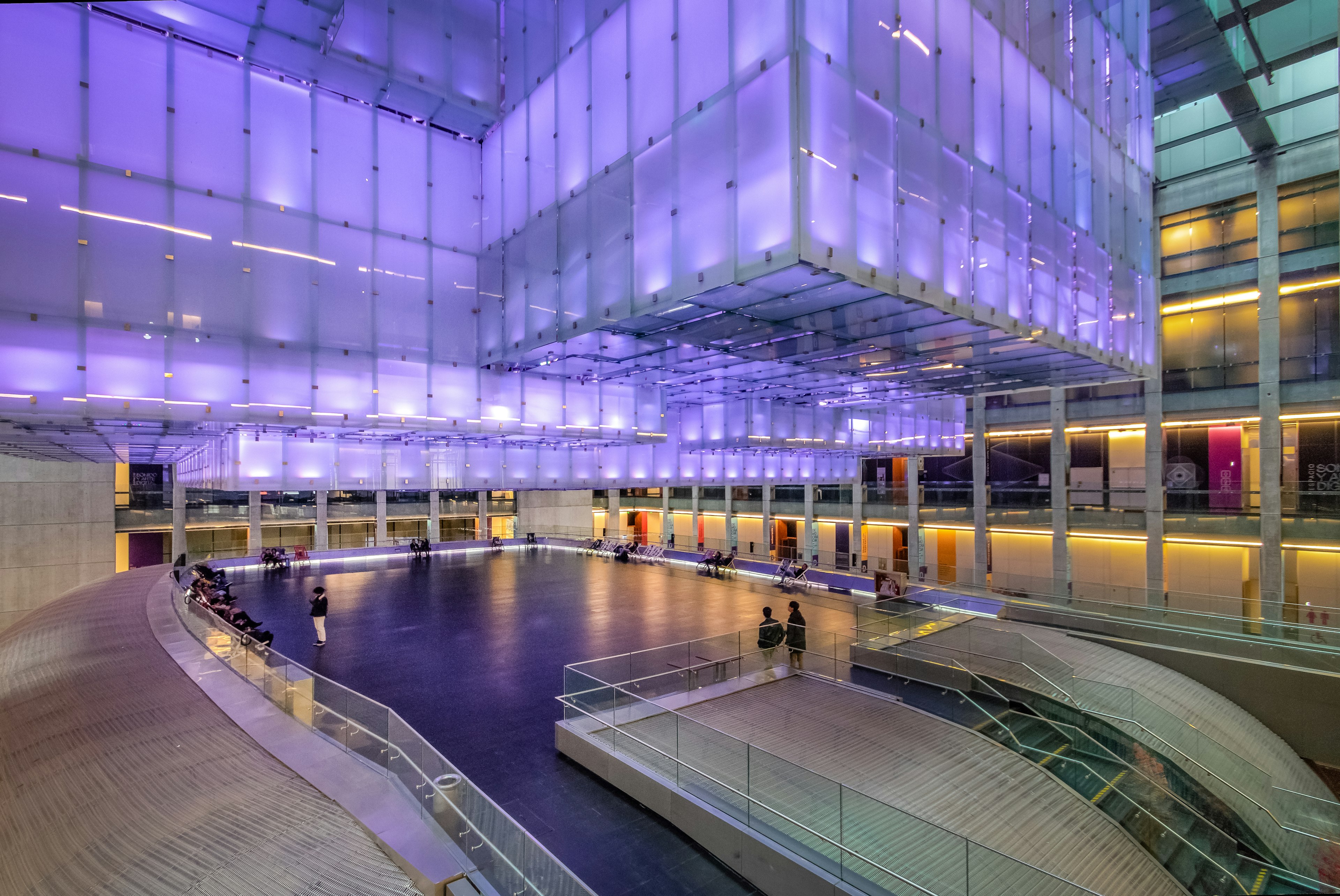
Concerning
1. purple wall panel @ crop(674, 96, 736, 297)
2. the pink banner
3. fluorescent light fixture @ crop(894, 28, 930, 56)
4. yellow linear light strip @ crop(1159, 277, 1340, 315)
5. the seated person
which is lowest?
the seated person

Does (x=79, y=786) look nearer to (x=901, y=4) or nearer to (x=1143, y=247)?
(x=901, y=4)

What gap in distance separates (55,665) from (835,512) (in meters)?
35.4

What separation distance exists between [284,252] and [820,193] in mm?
11218

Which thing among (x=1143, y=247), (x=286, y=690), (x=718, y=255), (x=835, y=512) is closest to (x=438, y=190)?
(x=718, y=255)

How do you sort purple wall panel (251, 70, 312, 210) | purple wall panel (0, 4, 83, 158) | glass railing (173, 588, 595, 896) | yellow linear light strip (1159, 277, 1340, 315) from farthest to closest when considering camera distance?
yellow linear light strip (1159, 277, 1340, 315), purple wall panel (251, 70, 312, 210), purple wall panel (0, 4, 83, 158), glass railing (173, 588, 595, 896)

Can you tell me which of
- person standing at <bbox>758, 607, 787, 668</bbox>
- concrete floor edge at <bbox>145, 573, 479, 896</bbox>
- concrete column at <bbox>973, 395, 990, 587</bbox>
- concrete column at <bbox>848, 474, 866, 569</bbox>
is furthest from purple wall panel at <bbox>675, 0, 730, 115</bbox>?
concrete column at <bbox>848, 474, 866, 569</bbox>

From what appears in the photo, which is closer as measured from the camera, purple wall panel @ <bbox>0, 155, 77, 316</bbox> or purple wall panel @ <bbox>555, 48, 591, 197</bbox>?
purple wall panel @ <bbox>0, 155, 77, 316</bbox>

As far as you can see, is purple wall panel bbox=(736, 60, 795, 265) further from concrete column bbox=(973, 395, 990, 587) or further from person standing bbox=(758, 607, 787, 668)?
concrete column bbox=(973, 395, 990, 587)

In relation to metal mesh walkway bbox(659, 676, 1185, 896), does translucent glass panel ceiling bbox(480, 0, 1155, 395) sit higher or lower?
higher

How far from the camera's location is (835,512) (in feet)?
131

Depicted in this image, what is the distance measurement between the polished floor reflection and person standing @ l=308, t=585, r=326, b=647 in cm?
23

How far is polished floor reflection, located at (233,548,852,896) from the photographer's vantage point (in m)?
7.54

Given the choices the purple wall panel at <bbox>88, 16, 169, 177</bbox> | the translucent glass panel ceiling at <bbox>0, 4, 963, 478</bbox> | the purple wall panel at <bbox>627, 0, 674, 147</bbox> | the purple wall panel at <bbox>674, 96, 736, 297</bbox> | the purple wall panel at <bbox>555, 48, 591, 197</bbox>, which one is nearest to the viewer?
the purple wall panel at <bbox>674, 96, 736, 297</bbox>

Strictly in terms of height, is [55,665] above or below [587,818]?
above
